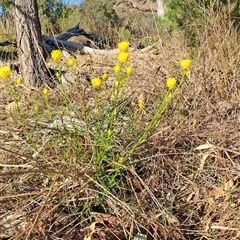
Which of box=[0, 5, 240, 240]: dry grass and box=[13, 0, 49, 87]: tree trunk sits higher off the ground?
box=[13, 0, 49, 87]: tree trunk

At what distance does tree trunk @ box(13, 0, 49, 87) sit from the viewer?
3693mm

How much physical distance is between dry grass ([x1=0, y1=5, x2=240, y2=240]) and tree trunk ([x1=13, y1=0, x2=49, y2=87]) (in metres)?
1.44

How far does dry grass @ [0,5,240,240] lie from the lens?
1598mm

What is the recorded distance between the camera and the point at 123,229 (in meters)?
1.60

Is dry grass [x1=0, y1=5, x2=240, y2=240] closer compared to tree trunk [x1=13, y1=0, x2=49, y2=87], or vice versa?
dry grass [x1=0, y1=5, x2=240, y2=240]

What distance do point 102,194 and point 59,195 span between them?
0.18 meters

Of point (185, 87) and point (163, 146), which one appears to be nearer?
point (163, 146)

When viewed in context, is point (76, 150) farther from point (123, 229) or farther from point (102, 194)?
point (123, 229)

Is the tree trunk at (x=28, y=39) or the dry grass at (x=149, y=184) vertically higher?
the tree trunk at (x=28, y=39)

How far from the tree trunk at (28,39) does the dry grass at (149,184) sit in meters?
1.44

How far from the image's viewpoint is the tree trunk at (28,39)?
3.69 meters

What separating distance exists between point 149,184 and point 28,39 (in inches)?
94.6

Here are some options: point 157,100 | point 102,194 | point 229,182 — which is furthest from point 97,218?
point 157,100

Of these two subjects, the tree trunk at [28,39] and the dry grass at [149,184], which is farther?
the tree trunk at [28,39]
